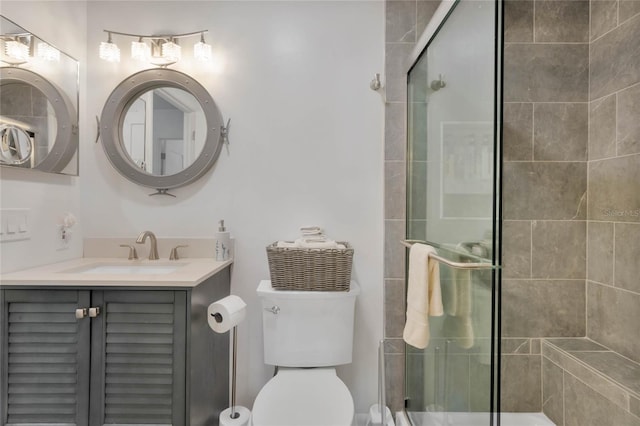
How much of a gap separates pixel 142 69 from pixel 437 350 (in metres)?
2.00

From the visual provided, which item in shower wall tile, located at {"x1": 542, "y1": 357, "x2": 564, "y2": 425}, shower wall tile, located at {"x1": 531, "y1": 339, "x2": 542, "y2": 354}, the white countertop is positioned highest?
the white countertop

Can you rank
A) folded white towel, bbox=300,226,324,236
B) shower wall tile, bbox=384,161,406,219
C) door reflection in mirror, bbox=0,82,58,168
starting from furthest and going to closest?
1. shower wall tile, bbox=384,161,406,219
2. folded white towel, bbox=300,226,324,236
3. door reflection in mirror, bbox=0,82,58,168

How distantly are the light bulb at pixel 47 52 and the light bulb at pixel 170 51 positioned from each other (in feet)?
1.54

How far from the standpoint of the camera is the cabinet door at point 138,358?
1.28 m

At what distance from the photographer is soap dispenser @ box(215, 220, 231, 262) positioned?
175 cm

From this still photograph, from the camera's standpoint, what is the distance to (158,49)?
1806 millimetres

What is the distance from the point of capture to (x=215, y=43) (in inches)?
73.2

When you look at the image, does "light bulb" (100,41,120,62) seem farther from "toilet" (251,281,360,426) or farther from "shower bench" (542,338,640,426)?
"shower bench" (542,338,640,426)

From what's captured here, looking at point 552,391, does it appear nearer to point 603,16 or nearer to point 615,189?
point 615,189

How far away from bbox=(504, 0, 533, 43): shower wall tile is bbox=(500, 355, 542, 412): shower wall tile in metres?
1.54

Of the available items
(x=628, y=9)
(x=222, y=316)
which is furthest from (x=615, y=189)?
(x=222, y=316)

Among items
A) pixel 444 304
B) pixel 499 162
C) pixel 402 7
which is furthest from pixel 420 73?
pixel 444 304

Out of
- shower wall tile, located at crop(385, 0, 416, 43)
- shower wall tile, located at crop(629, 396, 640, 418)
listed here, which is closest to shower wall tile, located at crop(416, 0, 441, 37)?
shower wall tile, located at crop(385, 0, 416, 43)

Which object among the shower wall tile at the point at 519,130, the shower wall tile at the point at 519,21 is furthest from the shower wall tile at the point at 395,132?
the shower wall tile at the point at 519,21
